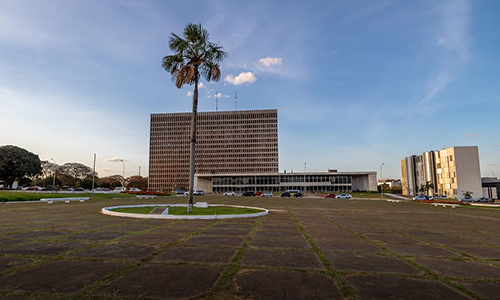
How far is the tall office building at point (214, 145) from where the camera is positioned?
5935 inches

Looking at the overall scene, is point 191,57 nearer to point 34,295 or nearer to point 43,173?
point 34,295

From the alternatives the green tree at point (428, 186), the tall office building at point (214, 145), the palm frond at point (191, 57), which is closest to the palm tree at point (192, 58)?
the palm frond at point (191, 57)

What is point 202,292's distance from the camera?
479 cm

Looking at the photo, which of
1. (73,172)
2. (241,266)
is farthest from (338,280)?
(73,172)

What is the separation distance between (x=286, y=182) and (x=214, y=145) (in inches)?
2481

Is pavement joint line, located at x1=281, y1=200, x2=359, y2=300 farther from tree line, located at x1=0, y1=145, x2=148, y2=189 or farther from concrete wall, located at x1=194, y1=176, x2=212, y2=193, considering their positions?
concrete wall, located at x1=194, y1=176, x2=212, y2=193

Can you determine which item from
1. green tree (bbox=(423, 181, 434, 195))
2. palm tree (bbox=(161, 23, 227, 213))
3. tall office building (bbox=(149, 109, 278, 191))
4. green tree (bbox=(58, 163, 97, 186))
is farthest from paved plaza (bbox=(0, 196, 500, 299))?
tall office building (bbox=(149, 109, 278, 191))

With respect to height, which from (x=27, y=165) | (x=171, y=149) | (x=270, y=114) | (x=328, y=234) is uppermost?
(x=270, y=114)

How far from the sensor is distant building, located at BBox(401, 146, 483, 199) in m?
74.9

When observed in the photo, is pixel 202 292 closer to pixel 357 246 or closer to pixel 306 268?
pixel 306 268

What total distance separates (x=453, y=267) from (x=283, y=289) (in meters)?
4.92

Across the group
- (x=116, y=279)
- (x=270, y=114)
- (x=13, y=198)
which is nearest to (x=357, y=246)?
(x=116, y=279)

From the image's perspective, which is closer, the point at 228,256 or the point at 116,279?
the point at 116,279

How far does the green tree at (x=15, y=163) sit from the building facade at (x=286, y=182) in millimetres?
50506
